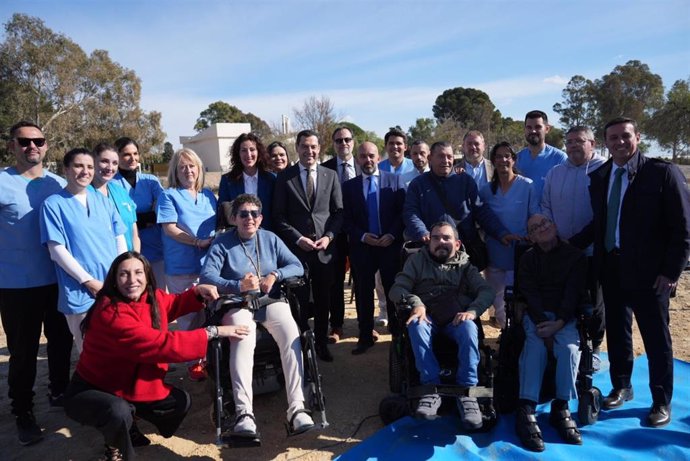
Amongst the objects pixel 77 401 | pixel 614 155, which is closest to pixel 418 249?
pixel 614 155

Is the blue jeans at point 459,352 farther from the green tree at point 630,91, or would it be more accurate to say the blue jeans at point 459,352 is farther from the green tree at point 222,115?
the green tree at point 222,115

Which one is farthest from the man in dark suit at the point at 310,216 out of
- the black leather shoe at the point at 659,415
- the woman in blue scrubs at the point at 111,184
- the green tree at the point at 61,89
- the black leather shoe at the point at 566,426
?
the green tree at the point at 61,89

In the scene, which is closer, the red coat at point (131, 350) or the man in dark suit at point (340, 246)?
the red coat at point (131, 350)

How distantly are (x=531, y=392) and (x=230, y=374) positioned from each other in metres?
2.05

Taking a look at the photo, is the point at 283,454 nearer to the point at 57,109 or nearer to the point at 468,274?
the point at 468,274

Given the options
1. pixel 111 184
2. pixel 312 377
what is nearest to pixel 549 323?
pixel 312 377

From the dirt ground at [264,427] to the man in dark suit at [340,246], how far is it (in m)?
0.51

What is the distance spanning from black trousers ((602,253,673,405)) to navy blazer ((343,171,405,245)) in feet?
6.12

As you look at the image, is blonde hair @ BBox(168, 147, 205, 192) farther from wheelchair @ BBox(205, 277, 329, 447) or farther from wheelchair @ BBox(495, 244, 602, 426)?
wheelchair @ BBox(495, 244, 602, 426)

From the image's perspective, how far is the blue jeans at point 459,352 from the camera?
313cm

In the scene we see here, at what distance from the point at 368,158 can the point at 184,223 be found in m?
1.81

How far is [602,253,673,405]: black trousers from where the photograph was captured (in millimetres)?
3215

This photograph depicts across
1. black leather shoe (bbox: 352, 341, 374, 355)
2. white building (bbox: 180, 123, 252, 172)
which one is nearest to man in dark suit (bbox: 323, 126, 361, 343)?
black leather shoe (bbox: 352, 341, 374, 355)

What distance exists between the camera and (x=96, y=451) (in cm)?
323
